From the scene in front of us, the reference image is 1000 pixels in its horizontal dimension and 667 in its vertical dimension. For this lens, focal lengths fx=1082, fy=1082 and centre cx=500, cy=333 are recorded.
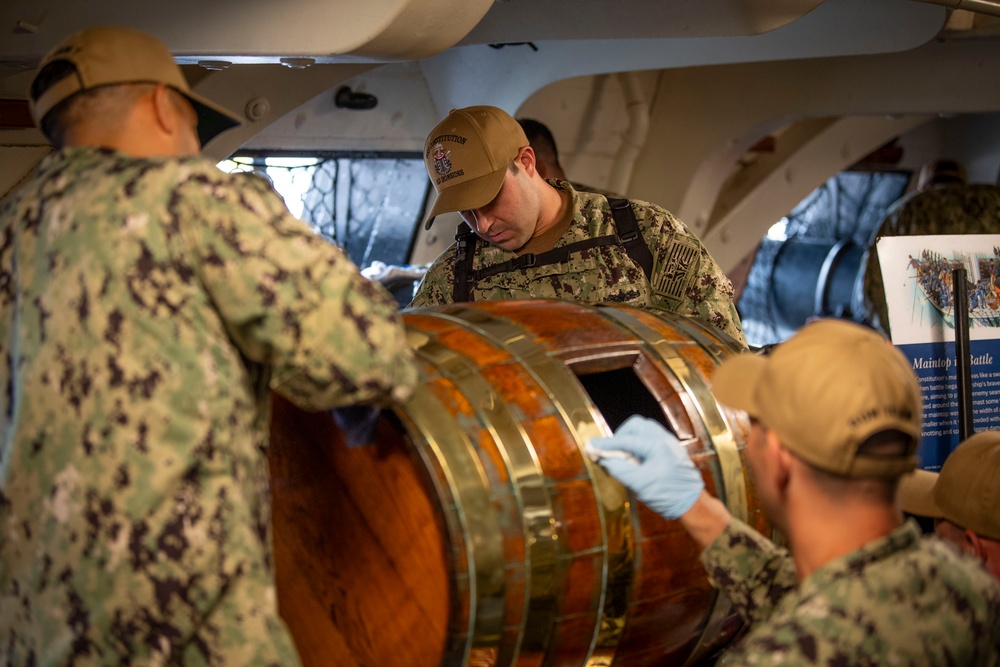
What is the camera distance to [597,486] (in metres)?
2.07

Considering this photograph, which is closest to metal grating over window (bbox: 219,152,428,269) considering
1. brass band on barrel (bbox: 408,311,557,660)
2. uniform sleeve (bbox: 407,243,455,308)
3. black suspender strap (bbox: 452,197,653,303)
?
uniform sleeve (bbox: 407,243,455,308)

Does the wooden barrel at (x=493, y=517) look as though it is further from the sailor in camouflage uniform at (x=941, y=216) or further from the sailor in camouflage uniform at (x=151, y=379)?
the sailor in camouflage uniform at (x=941, y=216)

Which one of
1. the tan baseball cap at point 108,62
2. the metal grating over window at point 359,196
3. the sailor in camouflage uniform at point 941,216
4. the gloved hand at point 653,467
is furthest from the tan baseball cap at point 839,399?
the sailor in camouflage uniform at point 941,216

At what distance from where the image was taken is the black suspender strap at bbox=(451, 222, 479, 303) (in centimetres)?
309

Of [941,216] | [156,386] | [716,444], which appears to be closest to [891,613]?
[716,444]

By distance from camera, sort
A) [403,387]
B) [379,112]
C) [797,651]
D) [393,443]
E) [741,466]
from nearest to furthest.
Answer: [797,651] → [403,387] → [393,443] → [741,466] → [379,112]

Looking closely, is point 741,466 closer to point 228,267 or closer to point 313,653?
point 313,653

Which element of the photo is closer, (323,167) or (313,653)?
(313,653)

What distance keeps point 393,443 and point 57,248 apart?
685 mm

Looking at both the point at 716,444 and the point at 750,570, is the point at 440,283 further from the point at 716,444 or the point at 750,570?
the point at 750,570

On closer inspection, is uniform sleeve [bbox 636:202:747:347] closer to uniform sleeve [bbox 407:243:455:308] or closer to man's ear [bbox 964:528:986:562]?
uniform sleeve [bbox 407:243:455:308]

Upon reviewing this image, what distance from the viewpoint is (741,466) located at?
2.32 metres

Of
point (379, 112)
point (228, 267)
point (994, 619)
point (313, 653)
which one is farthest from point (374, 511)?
point (379, 112)

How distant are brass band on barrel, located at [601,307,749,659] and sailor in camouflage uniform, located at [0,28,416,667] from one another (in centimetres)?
Result: 84
